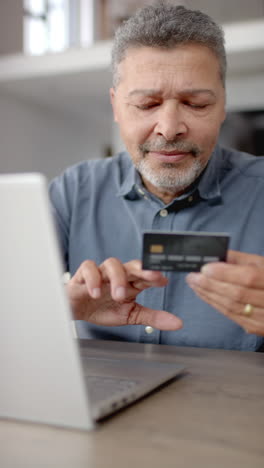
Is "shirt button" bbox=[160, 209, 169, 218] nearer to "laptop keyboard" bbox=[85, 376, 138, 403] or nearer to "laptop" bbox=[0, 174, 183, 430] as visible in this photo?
"laptop keyboard" bbox=[85, 376, 138, 403]

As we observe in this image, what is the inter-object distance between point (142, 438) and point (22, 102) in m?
3.87

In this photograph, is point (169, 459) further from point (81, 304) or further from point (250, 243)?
point (250, 243)

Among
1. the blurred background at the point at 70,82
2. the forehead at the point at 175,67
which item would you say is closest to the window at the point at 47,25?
the blurred background at the point at 70,82

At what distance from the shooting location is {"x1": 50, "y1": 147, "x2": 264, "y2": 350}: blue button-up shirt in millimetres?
1340

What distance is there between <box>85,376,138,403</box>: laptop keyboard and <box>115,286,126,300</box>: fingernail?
164 mm

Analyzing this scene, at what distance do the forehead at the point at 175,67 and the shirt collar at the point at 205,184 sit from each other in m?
0.27

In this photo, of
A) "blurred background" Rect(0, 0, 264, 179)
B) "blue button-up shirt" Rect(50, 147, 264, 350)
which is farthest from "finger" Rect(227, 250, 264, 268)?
"blurred background" Rect(0, 0, 264, 179)

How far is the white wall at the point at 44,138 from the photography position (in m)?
3.90

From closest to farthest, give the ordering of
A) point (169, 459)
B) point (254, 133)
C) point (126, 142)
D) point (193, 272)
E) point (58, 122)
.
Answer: point (169, 459) → point (193, 272) → point (126, 142) → point (254, 133) → point (58, 122)

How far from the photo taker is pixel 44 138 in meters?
4.37

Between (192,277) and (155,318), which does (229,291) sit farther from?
(155,318)

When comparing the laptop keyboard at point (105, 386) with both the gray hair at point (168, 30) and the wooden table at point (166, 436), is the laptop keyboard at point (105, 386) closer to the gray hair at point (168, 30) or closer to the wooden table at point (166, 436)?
the wooden table at point (166, 436)

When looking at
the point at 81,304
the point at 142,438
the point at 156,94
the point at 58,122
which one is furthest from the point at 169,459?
the point at 58,122

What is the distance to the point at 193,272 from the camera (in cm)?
75
